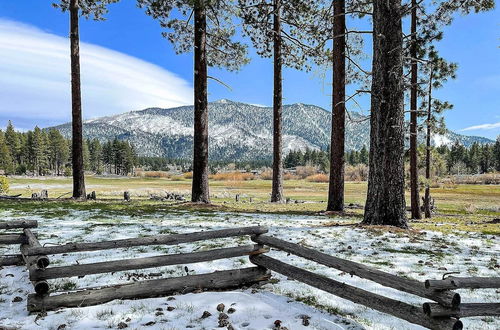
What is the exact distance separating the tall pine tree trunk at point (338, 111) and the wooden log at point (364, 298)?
29.4ft

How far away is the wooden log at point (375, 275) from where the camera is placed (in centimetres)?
378

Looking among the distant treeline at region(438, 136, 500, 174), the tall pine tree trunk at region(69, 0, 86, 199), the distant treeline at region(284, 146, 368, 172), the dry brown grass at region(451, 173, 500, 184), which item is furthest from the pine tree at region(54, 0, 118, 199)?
the distant treeline at region(284, 146, 368, 172)

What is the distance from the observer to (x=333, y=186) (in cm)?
1445

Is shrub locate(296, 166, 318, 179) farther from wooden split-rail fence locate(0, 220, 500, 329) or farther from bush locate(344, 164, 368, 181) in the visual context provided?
wooden split-rail fence locate(0, 220, 500, 329)

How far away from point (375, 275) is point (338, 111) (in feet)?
34.8

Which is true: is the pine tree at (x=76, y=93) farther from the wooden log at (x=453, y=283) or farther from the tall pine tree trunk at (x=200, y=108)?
the wooden log at (x=453, y=283)

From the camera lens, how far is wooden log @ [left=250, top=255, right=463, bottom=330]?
3880 mm

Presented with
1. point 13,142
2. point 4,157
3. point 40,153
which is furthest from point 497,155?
point 13,142

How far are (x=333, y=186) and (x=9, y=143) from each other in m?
125

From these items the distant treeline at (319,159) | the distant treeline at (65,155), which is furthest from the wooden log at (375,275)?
the distant treeline at (319,159)

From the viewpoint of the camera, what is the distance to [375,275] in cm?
448

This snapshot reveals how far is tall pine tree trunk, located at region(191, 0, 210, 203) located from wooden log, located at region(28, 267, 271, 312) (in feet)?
33.8

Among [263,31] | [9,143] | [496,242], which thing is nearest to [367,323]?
[496,242]

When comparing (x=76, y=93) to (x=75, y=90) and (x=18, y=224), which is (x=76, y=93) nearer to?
(x=75, y=90)
